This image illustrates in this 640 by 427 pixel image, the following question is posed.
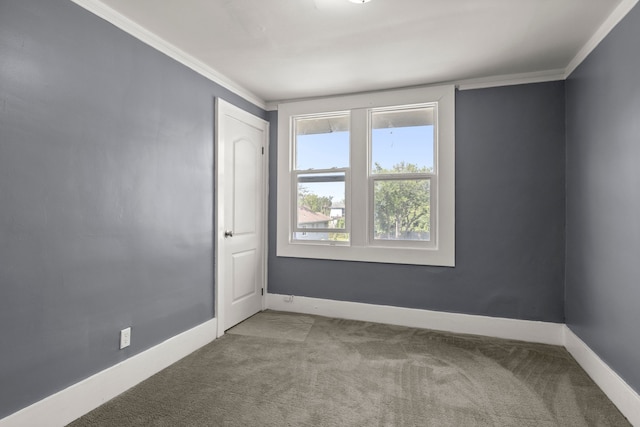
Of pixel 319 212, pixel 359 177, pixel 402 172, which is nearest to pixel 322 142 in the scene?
pixel 359 177

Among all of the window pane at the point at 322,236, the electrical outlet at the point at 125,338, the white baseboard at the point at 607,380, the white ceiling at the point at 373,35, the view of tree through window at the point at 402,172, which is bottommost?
the white baseboard at the point at 607,380

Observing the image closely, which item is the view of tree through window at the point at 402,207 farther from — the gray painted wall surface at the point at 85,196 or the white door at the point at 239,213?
the gray painted wall surface at the point at 85,196

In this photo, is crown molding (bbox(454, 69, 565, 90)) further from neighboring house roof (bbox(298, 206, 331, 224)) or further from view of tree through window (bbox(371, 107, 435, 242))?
neighboring house roof (bbox(298, 206, 331, 224))

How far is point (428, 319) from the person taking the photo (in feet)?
10.8

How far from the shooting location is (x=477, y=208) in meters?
3.16

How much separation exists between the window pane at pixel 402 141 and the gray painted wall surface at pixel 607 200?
120 centimetres

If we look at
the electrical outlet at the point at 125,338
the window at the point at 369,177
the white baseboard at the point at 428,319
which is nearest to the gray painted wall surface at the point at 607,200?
the white baseboard at the point at 428,319

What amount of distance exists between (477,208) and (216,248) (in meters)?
2.53

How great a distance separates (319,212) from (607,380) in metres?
2.72

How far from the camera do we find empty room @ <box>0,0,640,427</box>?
1817 mm

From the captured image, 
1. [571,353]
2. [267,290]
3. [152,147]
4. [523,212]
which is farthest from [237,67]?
[571,353]

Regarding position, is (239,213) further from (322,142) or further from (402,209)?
(402,209)

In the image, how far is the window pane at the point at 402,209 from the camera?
3.36 m

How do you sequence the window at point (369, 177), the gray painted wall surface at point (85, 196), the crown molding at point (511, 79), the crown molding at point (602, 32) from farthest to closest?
the window at point (369, 177) < the crown molding at point (511, 79) < the crown molding at point (602, 32) < the gray painted wall surface at point (85, 196)
